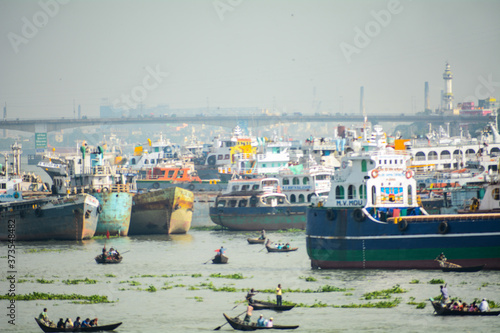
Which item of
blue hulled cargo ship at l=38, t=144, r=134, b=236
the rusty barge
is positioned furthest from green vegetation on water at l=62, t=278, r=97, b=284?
the rusty barge

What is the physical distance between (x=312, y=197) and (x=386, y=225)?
8.73 metres

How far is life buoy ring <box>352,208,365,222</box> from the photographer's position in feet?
156

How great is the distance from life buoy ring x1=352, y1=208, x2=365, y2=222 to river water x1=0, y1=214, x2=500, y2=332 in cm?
324

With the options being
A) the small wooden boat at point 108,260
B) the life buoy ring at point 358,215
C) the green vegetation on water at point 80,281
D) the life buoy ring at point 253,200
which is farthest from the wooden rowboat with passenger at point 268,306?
the life buoy ring at point 253,200

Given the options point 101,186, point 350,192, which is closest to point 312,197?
point 350,192

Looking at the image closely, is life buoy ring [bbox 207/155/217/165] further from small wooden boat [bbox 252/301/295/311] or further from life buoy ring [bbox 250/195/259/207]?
small wooden boat [bbox 252/301/295/311]

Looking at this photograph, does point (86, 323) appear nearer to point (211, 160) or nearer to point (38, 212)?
point (38, 212)

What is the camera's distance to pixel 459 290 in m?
42.2

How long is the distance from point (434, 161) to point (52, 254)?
51.9 m

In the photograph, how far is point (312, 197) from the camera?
54719 millimetres

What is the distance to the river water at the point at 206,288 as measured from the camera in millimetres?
38031

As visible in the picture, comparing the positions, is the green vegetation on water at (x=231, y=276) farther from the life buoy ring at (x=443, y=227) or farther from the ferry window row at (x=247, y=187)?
the ferry window row at (x=247, y=187)

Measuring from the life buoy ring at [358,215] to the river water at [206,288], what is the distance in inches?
127

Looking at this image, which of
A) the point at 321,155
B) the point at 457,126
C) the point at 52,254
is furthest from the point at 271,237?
the point at 457,126
